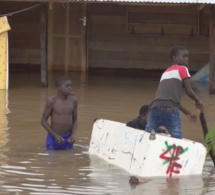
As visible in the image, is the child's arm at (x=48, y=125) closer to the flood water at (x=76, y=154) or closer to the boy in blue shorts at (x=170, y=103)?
the flood water at (x=76, y=154)

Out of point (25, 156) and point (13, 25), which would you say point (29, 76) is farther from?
point (25, 156)

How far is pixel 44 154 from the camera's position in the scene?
962 cm

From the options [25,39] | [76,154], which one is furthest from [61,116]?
[25,39]

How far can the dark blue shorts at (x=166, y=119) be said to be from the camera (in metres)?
8.42

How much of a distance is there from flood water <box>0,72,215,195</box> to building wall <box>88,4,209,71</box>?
448cm

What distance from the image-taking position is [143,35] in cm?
2216

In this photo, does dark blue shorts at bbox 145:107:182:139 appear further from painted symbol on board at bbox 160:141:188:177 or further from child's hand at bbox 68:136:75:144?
child's hand at bbox 68:136:75:144

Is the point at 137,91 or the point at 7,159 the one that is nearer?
the point at 7,159

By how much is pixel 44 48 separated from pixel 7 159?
8.47 metres

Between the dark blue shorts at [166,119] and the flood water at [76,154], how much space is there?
61cm

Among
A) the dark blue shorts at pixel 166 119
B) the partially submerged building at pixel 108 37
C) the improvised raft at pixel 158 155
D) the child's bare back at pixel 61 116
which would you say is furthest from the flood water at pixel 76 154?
the partially submerged building at pixel 108 37

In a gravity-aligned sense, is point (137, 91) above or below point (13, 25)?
below

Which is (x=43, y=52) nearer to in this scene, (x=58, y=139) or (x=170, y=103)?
(x=58, y=139)

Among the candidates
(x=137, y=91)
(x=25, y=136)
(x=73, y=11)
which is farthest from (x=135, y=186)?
(x=73, y=11)
